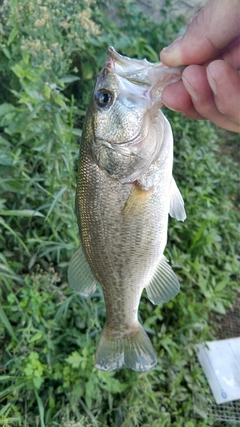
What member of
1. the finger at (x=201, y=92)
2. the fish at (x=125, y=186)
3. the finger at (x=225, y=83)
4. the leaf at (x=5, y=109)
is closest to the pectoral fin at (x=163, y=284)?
the fish at (x=125, y=186)

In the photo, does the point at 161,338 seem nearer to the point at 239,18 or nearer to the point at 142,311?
the point at 142,311

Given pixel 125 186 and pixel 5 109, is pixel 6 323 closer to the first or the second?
pixel 125 186

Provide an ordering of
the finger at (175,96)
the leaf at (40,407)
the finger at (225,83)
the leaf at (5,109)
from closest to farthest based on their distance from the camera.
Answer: the finger at (225,83) < the finger at (175,96) < the leaf at (40,407) < the leaf at (5,109)

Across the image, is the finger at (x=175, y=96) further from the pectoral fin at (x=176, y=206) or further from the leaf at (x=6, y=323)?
the leaf at (x=6, y=323)

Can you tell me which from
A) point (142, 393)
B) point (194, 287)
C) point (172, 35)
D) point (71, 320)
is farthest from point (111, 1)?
point (142, 393)

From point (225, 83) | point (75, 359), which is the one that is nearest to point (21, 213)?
point (75, 359)

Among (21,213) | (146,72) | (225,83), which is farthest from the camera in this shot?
(21,213)
